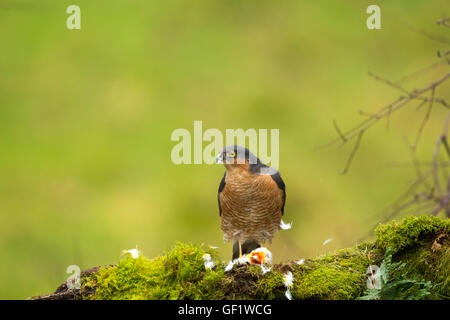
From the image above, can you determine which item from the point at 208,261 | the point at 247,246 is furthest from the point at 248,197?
the point at 208,261


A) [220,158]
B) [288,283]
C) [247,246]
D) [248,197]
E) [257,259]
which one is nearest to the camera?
[288,283]

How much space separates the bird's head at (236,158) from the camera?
3.97 m

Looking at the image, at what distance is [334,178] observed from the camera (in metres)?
8.33

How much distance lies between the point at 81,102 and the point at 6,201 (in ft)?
6.46

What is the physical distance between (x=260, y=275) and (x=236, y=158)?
4.04ft

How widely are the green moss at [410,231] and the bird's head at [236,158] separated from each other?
3.97 feet

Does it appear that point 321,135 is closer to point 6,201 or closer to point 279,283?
point 6,201

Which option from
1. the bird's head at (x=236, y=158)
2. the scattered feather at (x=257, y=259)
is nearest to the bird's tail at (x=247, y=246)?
the bird's head at (x=236, y=158)

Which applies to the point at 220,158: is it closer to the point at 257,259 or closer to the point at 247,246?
the point at 247,246

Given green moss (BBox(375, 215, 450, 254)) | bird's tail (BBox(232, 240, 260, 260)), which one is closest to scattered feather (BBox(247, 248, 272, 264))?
green moss (BBox(375, 215, 450, 254))

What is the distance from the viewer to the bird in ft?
13.4

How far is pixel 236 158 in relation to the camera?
4016 mm

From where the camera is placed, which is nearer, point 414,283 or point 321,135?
point 414,283
